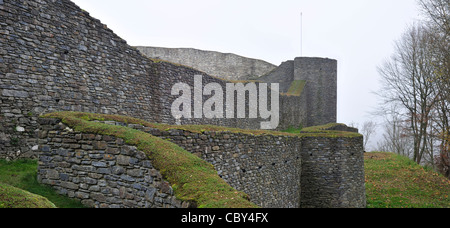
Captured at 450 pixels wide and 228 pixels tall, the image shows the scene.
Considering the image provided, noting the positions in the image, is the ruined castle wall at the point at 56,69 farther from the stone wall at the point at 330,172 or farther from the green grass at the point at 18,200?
the stone wall at the point at 330,172

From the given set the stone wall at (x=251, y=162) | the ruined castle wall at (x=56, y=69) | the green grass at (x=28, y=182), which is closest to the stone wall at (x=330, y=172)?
the stone wall at (x=251, y=162)

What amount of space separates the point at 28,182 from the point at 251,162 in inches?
247

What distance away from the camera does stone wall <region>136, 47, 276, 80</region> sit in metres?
33.6

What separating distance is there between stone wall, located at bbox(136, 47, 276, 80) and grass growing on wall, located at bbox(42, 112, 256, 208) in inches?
1087

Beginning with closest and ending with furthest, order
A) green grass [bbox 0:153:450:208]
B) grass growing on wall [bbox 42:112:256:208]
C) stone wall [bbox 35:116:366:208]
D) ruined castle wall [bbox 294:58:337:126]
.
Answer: grass growing on wall [bbox 42:112:256:208] < stone wall [bbox 35:116:366:208] < green grass [bbox 0:153:450:208] < ruined castle wall [bbox 294:58:337:126]

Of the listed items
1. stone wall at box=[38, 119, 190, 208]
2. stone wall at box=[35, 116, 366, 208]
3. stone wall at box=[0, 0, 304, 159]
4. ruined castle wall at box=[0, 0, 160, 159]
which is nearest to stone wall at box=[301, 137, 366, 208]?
stone wall at box=[35, 116, 366, 208]

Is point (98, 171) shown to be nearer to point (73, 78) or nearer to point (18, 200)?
point (18, 200)

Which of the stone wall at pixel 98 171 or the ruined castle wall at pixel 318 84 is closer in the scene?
the stone wall at pixel 98 171

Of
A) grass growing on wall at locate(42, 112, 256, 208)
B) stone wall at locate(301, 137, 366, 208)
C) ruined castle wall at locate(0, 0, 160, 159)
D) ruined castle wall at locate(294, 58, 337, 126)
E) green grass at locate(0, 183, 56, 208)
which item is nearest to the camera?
green grass at locate(0, 183, 56, 208)

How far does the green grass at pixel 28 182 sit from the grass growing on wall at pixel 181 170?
146 centimetres

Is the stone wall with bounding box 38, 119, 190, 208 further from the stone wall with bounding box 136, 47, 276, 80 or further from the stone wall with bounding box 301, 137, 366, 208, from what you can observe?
the stone wall with bounding box 136, 47, 276, 80

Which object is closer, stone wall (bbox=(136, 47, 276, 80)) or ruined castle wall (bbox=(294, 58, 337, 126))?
ruined castle wall (bbox=(294, 58, 337, 126))

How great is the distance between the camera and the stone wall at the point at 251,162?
593 centimetres

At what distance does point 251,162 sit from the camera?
9.98m
